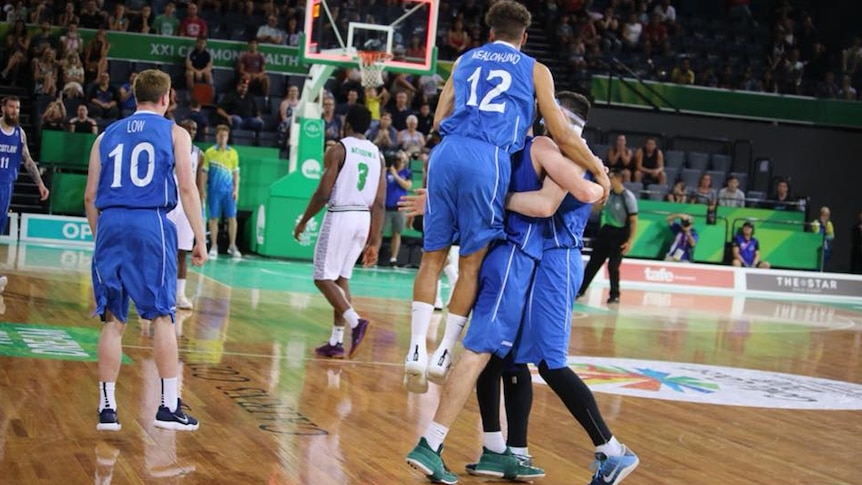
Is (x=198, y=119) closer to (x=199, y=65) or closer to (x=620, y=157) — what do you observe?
(x=199, y=65)

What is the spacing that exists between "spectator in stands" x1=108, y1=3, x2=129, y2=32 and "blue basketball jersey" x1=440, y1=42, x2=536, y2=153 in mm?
18085

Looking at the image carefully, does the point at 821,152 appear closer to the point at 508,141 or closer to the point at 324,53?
the point at 324,53

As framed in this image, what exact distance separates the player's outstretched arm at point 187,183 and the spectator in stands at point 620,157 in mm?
17323

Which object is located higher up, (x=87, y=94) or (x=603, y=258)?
(x=87, y=94)

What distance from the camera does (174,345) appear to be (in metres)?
6.09

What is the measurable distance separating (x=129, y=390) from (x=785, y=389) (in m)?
5.13

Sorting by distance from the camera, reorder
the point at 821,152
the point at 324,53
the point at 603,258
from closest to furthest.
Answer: the point at 603,258, the point at 324,53, the point at 821,152

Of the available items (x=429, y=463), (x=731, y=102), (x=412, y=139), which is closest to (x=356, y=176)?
(x=429, y=463)

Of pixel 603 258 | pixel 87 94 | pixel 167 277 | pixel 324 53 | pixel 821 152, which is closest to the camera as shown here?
pixel 167 277

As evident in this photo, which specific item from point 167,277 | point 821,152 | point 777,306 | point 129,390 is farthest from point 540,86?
point 821,152

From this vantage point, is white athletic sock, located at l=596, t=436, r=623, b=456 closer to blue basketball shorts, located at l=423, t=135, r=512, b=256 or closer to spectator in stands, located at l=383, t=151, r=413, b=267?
blue basketball shorts, located at l=423, t=135, r=512, b=256

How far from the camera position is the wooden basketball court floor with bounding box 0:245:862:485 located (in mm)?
5566

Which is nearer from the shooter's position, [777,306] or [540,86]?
[540,86]

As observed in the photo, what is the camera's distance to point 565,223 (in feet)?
18.3
